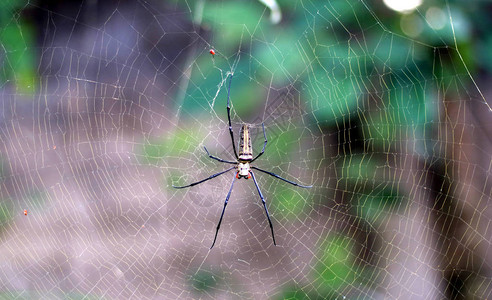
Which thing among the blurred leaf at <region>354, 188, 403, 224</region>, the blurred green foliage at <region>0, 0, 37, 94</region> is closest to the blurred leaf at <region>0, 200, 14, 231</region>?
the blurred green foliage at <region>0, 0, 37, 94</region>

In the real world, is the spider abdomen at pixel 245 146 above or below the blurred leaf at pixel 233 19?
below

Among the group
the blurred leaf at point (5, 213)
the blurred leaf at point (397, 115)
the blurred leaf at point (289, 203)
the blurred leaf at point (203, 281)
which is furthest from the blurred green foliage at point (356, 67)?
the blurred leaf at point (5, 213)

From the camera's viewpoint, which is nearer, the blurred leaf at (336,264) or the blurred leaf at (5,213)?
the blurred leaf at (336,264)

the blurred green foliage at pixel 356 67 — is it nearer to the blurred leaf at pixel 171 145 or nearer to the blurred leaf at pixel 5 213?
the blurred leaf at pixel 171 145

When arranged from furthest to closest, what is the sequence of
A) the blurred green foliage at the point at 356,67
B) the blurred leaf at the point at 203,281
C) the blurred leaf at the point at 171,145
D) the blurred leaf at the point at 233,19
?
the blurred leaf at the point at 203,281, the blurred leaf at the point at 171,145, the blurred leaf at the point at 233,19, the blurred green foliage at the point at 356,67

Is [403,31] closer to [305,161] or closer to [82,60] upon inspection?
[305,161]

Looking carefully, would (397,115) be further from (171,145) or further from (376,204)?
(171,145)
